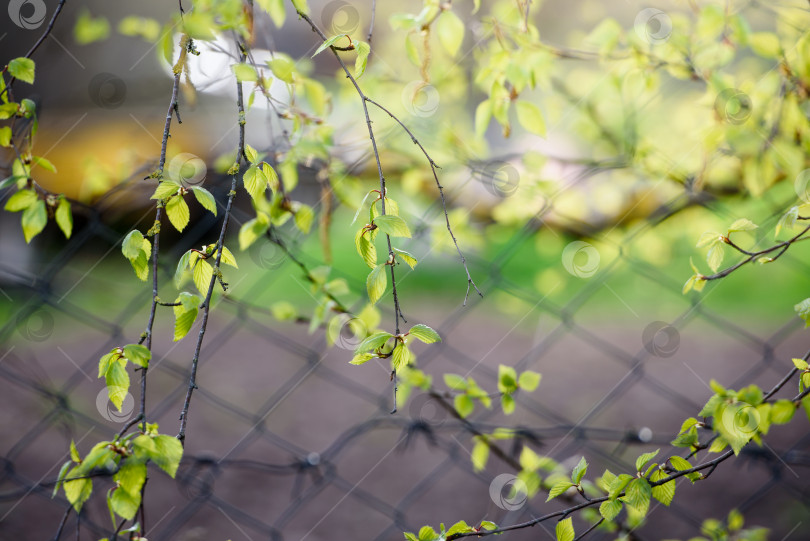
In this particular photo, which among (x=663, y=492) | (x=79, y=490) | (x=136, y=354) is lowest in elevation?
(x=79, y=490)

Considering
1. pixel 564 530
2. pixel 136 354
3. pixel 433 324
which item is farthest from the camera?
pixel 433 324

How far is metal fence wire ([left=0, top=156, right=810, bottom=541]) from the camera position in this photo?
35.3 inches

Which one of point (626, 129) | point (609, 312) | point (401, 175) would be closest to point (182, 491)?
point (401, 175)

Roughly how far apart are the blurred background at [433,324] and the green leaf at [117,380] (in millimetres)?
186

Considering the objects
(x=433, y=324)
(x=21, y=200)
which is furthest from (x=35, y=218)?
(x=433, y=324)

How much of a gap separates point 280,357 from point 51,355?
0.65 metres

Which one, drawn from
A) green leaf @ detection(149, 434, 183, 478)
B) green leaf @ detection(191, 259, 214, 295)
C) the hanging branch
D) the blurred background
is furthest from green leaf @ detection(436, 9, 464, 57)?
green leaf @ detection(149, 434, 183, 478)

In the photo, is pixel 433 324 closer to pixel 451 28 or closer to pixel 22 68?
pixel 451 28

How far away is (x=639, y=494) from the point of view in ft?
1.58

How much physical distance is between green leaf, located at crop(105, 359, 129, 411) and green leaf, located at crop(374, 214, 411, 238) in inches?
7.6

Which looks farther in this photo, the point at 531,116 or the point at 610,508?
the point at 531,116

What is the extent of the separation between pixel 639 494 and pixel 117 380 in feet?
1.28

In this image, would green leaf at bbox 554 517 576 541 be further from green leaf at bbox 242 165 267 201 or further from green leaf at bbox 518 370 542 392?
green leaf at bbox 242 165 267 201

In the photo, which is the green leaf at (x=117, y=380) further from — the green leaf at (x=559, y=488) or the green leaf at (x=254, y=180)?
the green leaf at (x=559, y=488)
